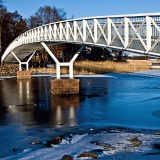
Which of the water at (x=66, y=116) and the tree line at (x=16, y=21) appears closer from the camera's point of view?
the water at (x=66, y=116)

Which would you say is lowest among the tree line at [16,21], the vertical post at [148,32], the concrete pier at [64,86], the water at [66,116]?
the water at [66,116]

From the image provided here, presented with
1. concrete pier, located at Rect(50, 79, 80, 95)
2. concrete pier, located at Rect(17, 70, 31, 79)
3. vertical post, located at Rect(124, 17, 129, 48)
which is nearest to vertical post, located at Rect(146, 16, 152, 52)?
vertical post, located at Rect(124, 17, 129, 48)

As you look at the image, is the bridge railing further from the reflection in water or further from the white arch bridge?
the reflection in water

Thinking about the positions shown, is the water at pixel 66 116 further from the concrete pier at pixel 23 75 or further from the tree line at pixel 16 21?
the tree line at pixel 16 21

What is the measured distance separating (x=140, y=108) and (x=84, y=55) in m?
59.6

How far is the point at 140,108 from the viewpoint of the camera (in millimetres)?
19344

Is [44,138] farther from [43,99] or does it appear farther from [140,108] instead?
[43,99]

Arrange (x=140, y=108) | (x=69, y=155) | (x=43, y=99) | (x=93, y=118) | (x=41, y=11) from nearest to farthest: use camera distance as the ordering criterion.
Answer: (x=69, y=155) → (x=93, y=118) → (x=140, y=108) → (x=43, y=99) → (x=41, y=11)

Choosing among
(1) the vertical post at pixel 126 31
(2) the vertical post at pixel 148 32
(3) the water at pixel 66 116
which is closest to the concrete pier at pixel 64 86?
(3) the water at pixel 66 116

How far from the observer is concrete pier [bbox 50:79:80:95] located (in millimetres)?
27031

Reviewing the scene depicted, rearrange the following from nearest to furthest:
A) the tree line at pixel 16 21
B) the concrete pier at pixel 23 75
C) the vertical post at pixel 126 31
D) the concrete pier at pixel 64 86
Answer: the vertical post at pixel 126 31
the concrete pier at pixel 64 86
the concrete pier at pixel 23 75
the tree line at pixel 16 21

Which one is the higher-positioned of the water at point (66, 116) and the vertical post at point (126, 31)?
the vertical post at point (126, 31)

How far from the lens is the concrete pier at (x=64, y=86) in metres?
27.0

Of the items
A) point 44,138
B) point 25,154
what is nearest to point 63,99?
point 44,138
